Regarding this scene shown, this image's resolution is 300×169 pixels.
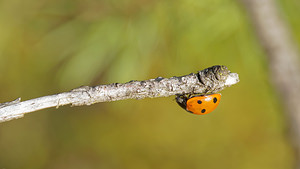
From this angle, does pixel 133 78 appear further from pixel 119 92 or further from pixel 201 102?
pixel 119 92

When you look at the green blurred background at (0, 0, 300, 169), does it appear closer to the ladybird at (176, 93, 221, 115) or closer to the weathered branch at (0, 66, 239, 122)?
the ladybird at (176, 93, 221, 115)

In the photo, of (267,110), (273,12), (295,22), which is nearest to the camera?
(273,12)

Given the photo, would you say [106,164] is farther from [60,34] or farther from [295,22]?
[295,22]

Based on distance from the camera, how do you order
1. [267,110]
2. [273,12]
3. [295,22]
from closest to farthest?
1. [273,12]
2. [295,22]
3. [267,110]

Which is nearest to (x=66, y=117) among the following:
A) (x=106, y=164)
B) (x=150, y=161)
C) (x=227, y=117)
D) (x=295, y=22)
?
(x=106, y=164)

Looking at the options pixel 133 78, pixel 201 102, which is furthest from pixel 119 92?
pixel 133 78

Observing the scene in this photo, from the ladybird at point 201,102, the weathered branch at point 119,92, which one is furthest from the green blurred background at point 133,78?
the weathered branch at point 119,92

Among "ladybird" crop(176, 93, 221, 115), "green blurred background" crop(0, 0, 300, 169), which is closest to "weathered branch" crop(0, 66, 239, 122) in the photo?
"ladybird" crop(176, 93, 221, 115)
